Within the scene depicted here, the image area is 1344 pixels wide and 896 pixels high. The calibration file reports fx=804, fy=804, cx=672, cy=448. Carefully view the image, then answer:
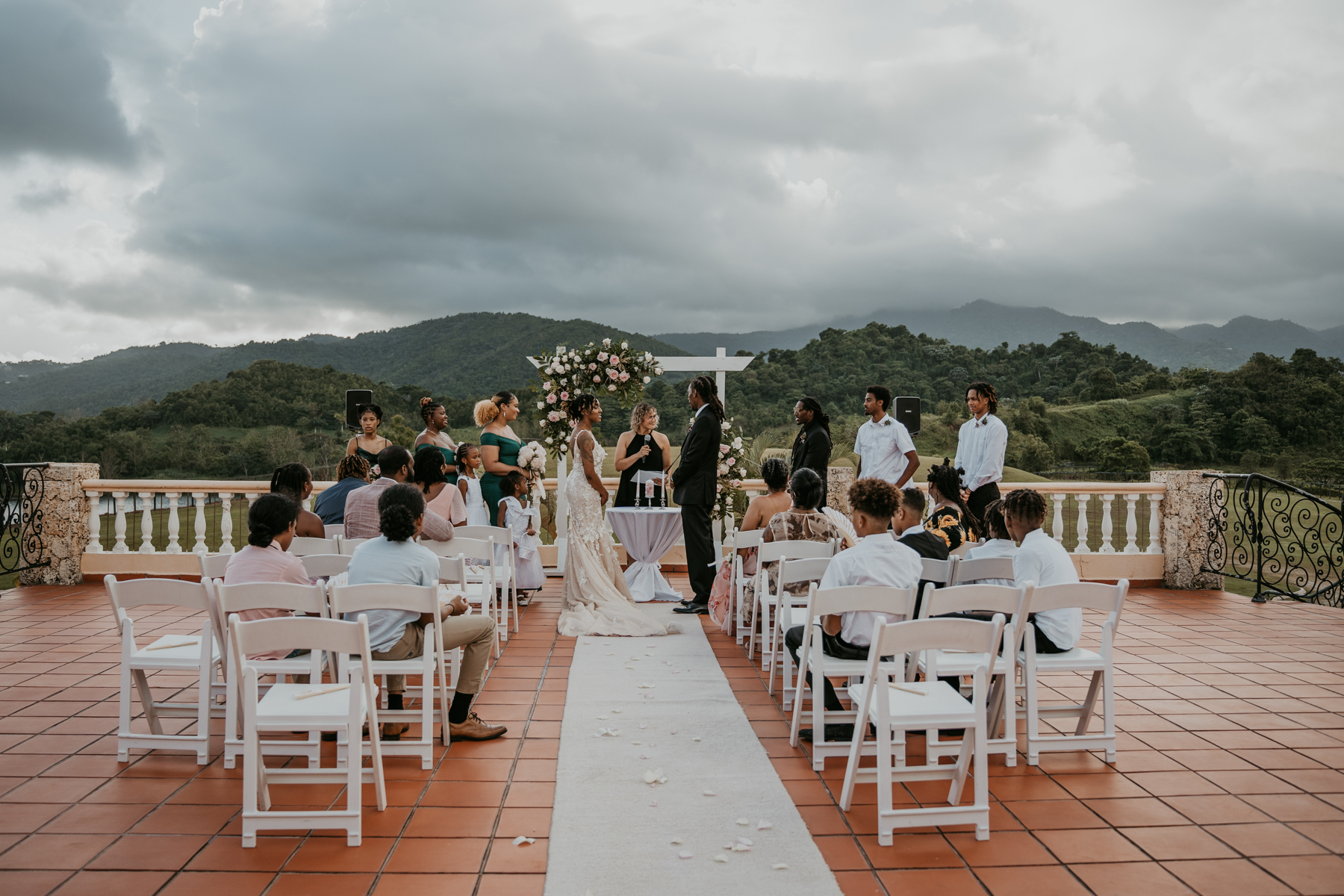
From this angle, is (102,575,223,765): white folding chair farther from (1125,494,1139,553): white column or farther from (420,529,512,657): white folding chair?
(1125,494,1139,553): white column

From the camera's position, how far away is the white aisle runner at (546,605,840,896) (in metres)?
2.36

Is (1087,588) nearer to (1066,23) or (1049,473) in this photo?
(1066,23)

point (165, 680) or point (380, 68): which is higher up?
point (380, 68)

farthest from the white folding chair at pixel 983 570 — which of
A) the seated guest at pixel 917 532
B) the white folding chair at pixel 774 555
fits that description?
the white folding chair at pixel 774 555

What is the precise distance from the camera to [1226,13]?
1046cm

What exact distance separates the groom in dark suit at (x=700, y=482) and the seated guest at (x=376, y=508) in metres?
2.45

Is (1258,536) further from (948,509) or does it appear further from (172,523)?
(172,523)

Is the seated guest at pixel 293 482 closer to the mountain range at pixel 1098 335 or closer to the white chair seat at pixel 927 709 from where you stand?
the white chair seat at pixel 927 709

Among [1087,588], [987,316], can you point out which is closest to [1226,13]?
[1087,588]

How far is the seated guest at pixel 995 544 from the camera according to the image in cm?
379

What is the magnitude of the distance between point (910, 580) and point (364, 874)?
2245 millimetres

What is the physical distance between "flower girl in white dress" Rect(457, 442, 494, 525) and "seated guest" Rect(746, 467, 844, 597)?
2501 mm

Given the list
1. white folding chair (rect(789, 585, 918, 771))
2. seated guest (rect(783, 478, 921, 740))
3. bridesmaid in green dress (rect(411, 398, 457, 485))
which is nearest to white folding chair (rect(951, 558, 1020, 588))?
seated guest (rect(783, 478, 921, 740))

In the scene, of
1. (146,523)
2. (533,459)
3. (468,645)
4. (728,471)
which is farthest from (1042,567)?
(146,523)
